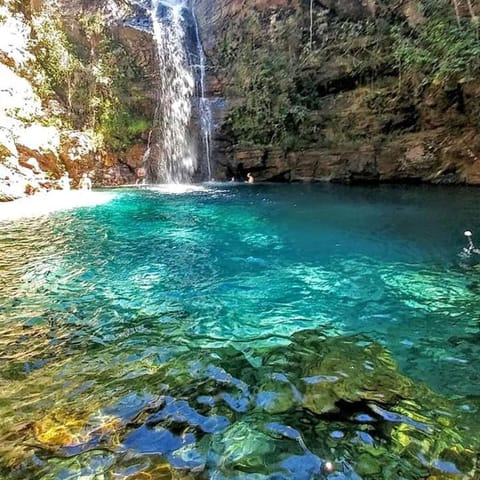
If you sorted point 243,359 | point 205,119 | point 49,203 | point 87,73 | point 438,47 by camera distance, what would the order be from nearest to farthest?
point 243,359 < point 49,203 < point 438,47 < point 205,119 < point 87,73

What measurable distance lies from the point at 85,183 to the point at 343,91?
11847 millimetres

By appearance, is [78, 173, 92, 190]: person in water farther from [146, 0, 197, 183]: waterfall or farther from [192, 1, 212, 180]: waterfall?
[192, 1, 212, 180]: waterfall

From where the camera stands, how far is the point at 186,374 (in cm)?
305

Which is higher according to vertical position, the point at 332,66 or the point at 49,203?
the point at 332,66

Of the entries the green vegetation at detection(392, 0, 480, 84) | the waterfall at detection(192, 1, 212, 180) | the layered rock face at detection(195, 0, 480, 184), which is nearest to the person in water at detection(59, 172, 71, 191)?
the waterfall at detection(192, 1, 212, 180)

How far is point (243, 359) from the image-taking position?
3.29 m

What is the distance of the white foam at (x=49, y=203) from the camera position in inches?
453

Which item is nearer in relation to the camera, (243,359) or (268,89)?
(243,359)

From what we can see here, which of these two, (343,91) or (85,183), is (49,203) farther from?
(343,91)

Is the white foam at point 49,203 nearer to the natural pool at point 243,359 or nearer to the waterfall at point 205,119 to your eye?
the natural pool at point 243,359

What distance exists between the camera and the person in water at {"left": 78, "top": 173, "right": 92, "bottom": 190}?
17406 mm

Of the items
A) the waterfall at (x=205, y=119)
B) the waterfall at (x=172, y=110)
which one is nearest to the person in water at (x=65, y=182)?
the waterfall at (x=172, y=110)

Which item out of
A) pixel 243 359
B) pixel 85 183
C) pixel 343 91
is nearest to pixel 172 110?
pixel 85 183

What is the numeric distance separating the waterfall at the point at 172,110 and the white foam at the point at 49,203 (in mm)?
4353
